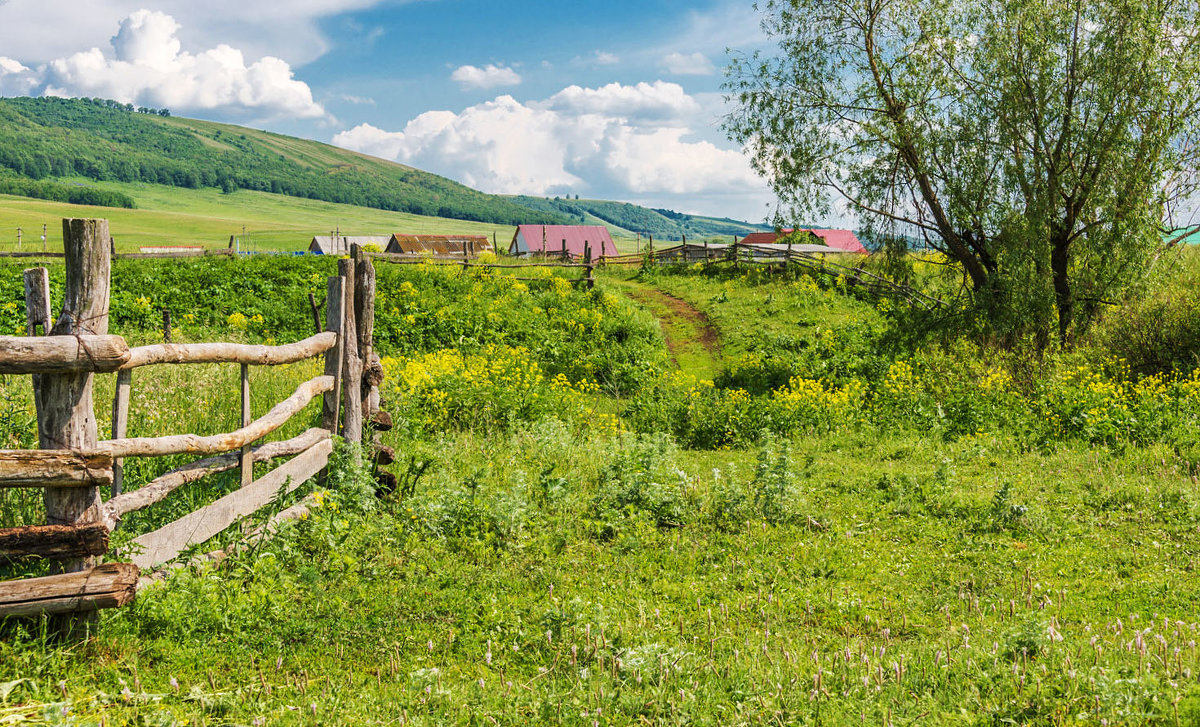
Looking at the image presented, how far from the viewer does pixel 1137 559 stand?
260 inches

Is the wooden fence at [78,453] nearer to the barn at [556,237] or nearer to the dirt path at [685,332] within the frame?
the dirt path at [685,332]

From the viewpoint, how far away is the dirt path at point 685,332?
2103 centimetres

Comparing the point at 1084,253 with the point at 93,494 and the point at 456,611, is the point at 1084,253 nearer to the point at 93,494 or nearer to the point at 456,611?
the point at 456,611

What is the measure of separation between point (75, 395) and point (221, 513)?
65.4 inches

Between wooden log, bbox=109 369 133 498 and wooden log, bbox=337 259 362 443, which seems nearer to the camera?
wooden log, bbox=109 369 133 498

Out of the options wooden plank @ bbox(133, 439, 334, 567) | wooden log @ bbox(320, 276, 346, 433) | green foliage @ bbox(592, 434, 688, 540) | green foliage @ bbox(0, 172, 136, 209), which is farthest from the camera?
green foliage @ bbox(0, 172, 136, 209)

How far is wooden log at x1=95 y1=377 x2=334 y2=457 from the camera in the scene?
15.7ft

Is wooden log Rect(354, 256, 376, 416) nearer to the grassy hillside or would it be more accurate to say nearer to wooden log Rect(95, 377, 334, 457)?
wooden log Rect(95, 377, 334, 457)

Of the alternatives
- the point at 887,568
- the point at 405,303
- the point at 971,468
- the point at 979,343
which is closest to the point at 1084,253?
the point at 979,343

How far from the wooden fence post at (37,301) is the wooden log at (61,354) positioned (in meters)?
0.44

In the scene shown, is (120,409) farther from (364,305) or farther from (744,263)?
(744,263)

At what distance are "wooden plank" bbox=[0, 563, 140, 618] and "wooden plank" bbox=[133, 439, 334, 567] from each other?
1.70 feet

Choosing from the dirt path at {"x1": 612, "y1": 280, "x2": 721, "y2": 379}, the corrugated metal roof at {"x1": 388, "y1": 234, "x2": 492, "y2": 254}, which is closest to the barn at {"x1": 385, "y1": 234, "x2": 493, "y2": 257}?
the corrugated metal roof at {"x1": 388, "y1": 234, "x2": 492, "y2": 254}

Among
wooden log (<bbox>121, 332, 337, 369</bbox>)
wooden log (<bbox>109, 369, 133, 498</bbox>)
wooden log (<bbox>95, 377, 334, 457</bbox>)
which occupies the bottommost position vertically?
wooden log (<bbox>95, 377, 334, 457</bbox>)
